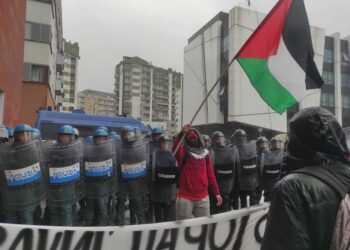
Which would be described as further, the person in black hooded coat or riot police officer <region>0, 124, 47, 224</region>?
riot police officer <region>0, 124, 47, 224</region>

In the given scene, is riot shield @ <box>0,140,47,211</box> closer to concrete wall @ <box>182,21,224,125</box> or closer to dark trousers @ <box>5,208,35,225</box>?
Result: dark trousers @ <box>5,208,35,225</box>

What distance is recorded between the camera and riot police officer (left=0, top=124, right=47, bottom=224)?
5332mm

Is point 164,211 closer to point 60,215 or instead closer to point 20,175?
point 60,215

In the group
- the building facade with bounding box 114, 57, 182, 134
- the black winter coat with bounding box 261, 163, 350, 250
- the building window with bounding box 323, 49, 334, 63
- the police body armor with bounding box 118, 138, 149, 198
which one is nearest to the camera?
the black winter coat with bounding box 261, 163, 350, 250

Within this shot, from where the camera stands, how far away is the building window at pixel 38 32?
2617 centimetres

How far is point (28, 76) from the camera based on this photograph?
26078 millimetres

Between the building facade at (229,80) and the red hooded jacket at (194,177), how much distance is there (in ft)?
118

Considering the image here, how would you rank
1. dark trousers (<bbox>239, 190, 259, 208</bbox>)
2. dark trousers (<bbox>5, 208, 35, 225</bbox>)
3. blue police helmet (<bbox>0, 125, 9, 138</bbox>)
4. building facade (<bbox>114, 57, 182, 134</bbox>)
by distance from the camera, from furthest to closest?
building facade (<bbox>114, 57, 182, 134</bbox>), blue police helmet (<bbox>0, 125, 9, 138</bbox>), dark trousers (<bbox>239, 190, 259, 208</bbox>), dark trousers (<bbox>5, 208, 35, 225</bbox>)

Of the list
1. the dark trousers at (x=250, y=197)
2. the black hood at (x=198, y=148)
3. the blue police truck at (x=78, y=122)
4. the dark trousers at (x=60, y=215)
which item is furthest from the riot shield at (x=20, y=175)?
the blue police truck at (x=78, y=122)

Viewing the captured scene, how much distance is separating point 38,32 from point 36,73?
2.76 meters

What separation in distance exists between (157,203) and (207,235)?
8.44 feet

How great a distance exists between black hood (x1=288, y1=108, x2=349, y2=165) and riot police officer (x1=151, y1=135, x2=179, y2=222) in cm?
446

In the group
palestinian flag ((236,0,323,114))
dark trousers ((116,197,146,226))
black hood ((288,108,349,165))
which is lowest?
dark trousers ((116,197,146,226))

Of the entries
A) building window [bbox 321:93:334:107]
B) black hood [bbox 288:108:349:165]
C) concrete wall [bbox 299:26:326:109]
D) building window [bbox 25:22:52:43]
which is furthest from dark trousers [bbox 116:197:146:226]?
building window [bbox 321:93:334:107]
